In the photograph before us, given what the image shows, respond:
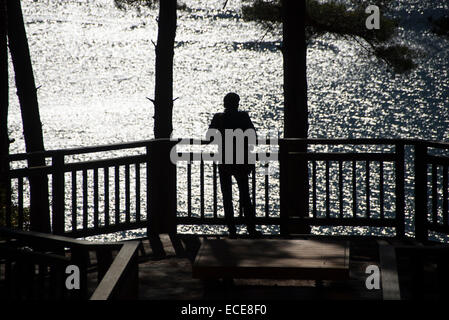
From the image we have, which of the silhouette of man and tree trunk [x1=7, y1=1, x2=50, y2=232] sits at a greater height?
tree trunk [x1=7, y1=1, x2=50, y2=232]

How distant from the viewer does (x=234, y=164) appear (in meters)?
9.41

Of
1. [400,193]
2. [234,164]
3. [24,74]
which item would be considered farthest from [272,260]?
[24,74]

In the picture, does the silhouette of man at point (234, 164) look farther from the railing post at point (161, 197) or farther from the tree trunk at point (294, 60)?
the tree trunk at point (294, 60)

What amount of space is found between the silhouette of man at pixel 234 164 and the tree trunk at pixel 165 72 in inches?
206

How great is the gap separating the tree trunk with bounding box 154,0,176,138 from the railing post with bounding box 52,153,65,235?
5.87 m

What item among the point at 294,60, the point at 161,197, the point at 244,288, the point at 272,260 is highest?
the point at 294,60

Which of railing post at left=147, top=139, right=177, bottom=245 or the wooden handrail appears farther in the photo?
railing post at left=147, top=139, right=177, bottom=245

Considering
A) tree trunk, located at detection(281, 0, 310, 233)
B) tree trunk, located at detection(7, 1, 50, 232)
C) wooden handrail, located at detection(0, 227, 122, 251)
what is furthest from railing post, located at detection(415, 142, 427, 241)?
tree trunk, located at detection(7, 1, 50, 232)

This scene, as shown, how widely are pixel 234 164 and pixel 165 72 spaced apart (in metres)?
5.52

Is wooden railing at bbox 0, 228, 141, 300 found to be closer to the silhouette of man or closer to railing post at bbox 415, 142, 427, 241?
the silhouette of man

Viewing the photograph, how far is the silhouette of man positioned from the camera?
9.29 metres

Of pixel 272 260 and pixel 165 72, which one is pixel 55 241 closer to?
pixel 272 260
